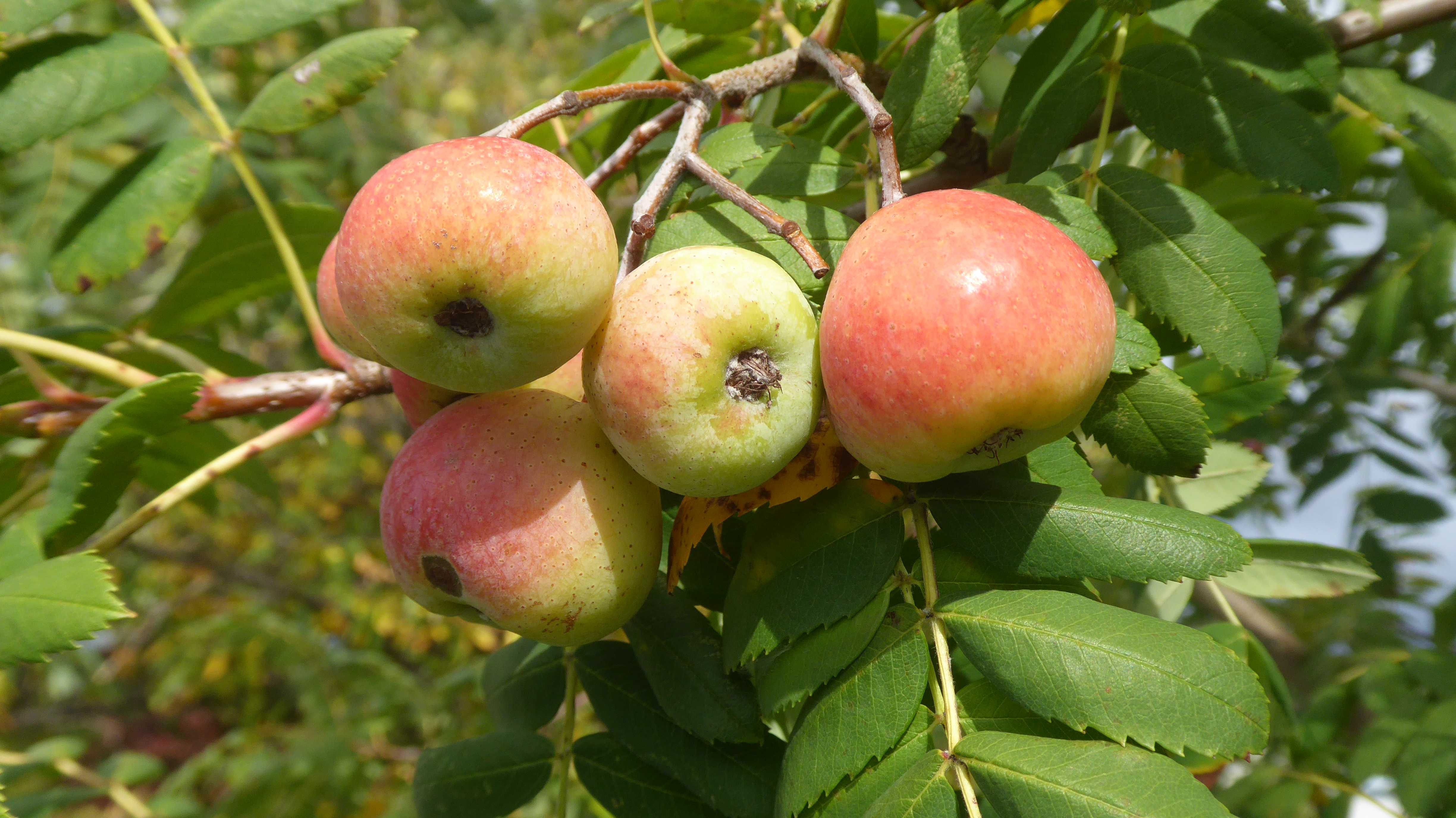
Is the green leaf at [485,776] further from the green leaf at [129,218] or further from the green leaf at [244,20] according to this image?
the green leaf at [244,20]

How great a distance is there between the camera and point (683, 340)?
3.16 feet

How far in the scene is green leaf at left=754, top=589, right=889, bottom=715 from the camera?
1043 mm

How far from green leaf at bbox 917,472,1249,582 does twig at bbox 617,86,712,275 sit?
0.49 m

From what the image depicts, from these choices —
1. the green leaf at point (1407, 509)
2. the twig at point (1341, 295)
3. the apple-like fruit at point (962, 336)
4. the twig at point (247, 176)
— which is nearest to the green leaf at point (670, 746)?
the apple-like fruit at point (962, 336)

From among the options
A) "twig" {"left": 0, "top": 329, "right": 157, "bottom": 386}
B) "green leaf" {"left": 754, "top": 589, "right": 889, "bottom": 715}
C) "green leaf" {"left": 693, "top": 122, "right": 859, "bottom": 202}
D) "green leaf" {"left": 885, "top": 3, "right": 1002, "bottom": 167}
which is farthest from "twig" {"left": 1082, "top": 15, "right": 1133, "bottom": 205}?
"twig" {"left": 0, "top": 329, "right": 157, "bottom": 386}

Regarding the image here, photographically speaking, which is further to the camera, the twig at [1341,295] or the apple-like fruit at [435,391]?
the twig at [1341,295]

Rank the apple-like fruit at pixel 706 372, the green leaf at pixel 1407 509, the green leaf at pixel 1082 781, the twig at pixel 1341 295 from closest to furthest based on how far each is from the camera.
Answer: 1. the green leaf at pixel 1082 781
2. the apple-like fruit at pixel 706 372
3. the twig at pixel 1341 295
4. the green leaf at pixel 1407 509

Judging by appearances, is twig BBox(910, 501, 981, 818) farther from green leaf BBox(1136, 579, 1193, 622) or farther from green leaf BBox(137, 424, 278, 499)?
green leaf BBox(137, 424, 278, 499)

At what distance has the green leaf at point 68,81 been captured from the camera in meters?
1.58

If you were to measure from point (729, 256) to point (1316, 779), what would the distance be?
182 cm

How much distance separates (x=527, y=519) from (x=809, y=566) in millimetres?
341

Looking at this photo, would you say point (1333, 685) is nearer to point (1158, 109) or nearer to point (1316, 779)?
point (1316, 779)

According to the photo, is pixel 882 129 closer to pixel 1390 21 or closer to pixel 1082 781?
pixel 1082 781

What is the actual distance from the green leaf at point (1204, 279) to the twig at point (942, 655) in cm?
43
